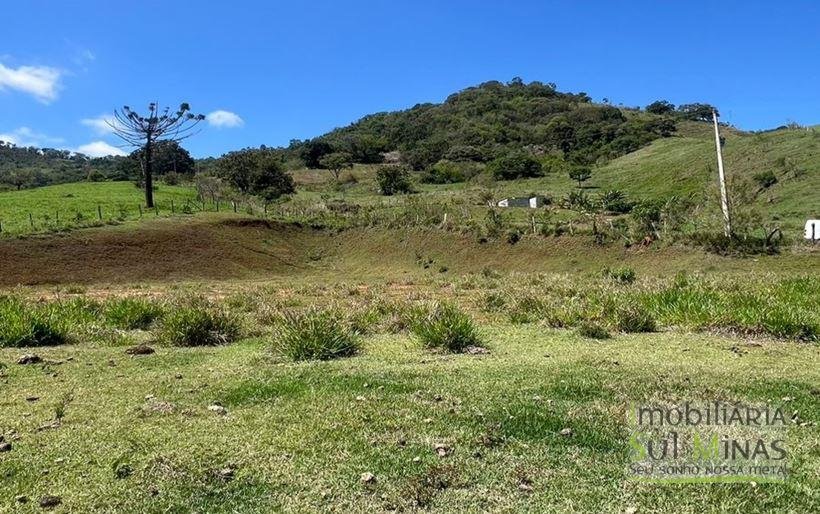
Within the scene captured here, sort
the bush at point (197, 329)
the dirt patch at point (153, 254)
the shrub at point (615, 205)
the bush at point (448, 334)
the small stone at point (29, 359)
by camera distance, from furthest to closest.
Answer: the shrub at point (615, 205)
the dirt patch at point (153, 254)
the bush at point (197, 329)
the bush at point (448, 334)
the small stone at point (29, 359)

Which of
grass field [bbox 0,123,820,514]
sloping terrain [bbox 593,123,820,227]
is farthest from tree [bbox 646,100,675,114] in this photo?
grass field [bbox 0,123,820,514]

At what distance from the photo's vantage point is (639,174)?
61.6 metres

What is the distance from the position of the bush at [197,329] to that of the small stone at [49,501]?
221 inches

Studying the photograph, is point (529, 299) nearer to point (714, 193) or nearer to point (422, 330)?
point (422, 330)

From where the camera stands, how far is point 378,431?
15.1 feet

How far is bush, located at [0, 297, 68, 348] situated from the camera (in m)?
9.03

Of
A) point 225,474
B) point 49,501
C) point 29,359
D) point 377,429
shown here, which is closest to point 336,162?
point 29,359

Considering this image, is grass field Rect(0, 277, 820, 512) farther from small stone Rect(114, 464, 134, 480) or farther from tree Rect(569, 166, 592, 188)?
tree Rect(569, 166, 592, 188)

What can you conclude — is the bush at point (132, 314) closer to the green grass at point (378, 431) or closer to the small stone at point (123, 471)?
the green grass at point (378, 431)

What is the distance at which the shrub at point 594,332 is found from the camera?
9.03 m

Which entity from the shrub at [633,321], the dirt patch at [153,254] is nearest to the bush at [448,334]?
the shrub at [633,321]

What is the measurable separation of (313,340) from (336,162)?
78880mm

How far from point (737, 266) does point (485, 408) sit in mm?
23826

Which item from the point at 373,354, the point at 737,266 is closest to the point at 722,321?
the point at 373,354
